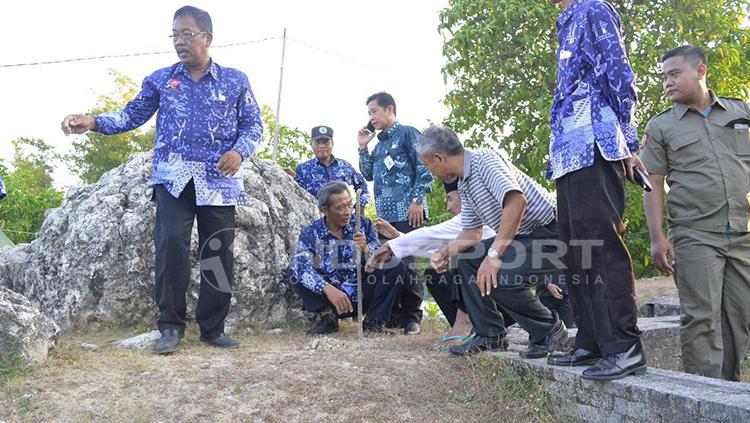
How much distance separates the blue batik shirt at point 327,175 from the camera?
6.48 meters

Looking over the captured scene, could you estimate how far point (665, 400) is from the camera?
9.07 feet

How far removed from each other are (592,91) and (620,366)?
1244mm

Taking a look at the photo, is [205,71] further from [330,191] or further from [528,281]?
[528,281]

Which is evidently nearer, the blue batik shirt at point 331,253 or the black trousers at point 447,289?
the black trousers at point 447,289

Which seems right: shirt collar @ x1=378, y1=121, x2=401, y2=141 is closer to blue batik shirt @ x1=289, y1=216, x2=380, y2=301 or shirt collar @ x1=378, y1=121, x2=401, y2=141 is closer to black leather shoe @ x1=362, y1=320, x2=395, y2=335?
blue batik shirt @ x1=289, y1=216, x2=380, y2=301

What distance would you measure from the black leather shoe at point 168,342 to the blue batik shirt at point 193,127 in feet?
2.77

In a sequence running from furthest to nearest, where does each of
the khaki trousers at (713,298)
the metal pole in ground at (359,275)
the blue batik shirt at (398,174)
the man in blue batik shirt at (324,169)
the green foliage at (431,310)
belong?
the green foliage at (431,310) → the man in blue batik shirt at (324,169) → the blue batik shirt at (398,174) → the metal pole in ground at (359,275) → the khaki trousers at (713,298)

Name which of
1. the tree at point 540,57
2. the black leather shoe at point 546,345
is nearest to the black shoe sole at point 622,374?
the black leather shoe at point 546,345

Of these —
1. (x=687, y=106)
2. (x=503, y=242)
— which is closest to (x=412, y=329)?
(x=503, y=242)

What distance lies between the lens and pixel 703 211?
3.83 metres

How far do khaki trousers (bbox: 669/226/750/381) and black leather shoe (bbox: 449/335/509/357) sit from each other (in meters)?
1.02

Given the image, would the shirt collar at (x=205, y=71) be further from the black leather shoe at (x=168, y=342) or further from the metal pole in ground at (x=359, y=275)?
the black leather shoe at (x=168, y=342)

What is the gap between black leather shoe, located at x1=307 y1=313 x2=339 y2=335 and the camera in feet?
17.4

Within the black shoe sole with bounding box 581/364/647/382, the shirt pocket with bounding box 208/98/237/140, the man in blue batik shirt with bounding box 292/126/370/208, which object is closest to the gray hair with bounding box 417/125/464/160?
the black shoe sole with bounding box 581/364/647/382
